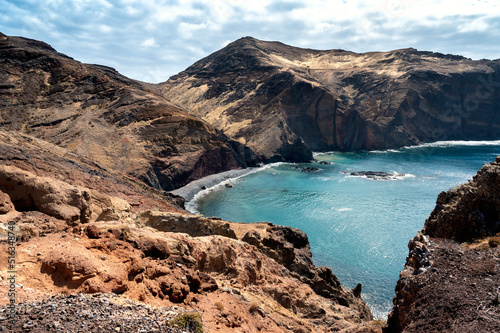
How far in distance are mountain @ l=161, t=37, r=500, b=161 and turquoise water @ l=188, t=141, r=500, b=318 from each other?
2456cm

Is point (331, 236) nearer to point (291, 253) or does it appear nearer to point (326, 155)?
point (291, 253)

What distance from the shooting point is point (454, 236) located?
15039 mm

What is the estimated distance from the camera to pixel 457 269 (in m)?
11.4

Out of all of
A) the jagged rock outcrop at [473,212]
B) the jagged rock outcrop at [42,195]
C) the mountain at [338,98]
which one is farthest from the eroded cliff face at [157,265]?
the mountain at [338,98]

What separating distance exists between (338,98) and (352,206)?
79.4 meters

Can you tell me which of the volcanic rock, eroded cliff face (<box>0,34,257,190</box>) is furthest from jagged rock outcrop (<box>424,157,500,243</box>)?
eroded cliff face (<box>0,34,257,190</box>)

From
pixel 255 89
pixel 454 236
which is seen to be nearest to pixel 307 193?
pixel 454 236

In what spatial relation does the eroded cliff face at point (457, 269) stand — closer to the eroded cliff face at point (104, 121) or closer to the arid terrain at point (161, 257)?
the arid terrain at point (161, 257)

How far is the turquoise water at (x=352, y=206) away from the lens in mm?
36094

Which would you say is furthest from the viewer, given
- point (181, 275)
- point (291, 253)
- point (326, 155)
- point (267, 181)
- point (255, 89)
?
point (255, 89)

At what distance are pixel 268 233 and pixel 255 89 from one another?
112872 millimetres

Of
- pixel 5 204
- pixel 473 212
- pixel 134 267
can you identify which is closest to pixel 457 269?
pixel 473 212

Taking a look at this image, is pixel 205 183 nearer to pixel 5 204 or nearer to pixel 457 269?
pixel 5 204

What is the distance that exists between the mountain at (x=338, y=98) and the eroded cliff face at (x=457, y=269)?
270ft
